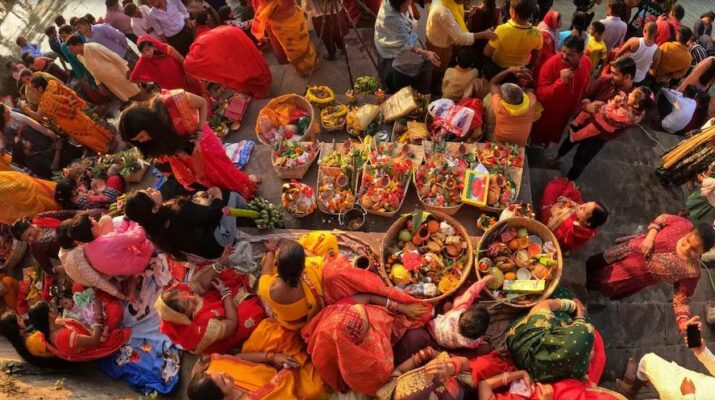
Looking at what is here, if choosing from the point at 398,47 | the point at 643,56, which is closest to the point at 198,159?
the point at 398,47

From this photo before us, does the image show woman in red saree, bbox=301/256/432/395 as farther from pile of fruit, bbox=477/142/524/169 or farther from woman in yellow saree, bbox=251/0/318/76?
woman in yellow saree, bbox=251/0/318/76

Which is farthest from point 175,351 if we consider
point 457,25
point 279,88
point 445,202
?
point 457,25

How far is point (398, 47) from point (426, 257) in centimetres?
288

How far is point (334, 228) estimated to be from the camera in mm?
4543

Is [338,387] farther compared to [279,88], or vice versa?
[279,88]

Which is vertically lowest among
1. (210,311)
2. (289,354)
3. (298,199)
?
(289,354)

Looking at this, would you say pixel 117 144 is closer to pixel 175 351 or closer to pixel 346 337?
pixel 175 351

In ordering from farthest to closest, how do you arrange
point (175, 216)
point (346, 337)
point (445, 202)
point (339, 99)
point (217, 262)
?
point (339, 99) → point (445, 202) → point (217, 262) → point (175, 216) → point (346, 337)

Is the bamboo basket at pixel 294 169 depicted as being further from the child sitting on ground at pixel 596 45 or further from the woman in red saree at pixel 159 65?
the child sitting on ground at pixel 596 45

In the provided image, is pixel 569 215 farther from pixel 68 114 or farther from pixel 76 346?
pixel 68 114

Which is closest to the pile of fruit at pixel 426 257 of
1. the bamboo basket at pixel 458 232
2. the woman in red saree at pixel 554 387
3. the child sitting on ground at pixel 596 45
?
the bamboo basket at pixel 458 232

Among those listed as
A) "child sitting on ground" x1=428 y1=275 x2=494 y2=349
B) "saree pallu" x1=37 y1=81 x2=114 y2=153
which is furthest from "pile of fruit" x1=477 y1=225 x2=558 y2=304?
"saree pallu" x1=37 y1=81 x2=114 y2=153

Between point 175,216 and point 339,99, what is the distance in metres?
3.15

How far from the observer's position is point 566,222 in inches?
162
